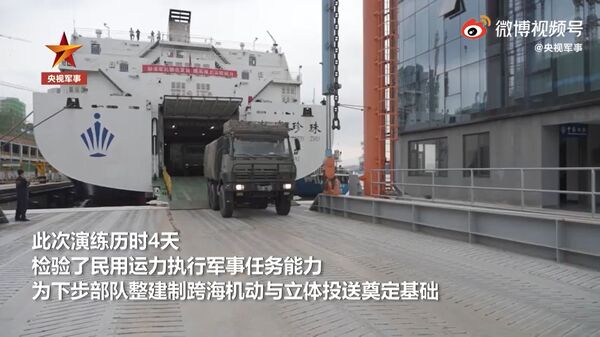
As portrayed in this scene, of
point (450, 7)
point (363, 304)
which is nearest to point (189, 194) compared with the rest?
point (450, 7)

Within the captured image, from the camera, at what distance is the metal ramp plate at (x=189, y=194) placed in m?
16.3

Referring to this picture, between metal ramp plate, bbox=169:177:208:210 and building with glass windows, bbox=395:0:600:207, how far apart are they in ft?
26.6

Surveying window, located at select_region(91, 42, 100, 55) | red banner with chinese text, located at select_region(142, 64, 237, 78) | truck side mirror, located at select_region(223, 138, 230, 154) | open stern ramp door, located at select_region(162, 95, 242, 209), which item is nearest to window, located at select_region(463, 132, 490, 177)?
open stern ramp door, located at select_region(162, 95, 242, 209)

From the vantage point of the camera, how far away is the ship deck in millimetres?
4277

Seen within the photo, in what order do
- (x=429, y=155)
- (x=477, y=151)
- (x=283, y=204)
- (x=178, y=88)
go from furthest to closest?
(x=429, y=155)
(x=178, y=88)
(x=477, y=151)
(x=283, y=204)

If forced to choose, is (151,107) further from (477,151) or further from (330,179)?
(477,151)

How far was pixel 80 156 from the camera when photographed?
16438 mm

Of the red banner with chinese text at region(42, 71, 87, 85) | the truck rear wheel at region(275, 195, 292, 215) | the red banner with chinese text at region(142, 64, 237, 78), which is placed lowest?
the truck rear wheel at region(275, 195, 292, 215)

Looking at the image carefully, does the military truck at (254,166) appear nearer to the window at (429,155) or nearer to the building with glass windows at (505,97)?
the building with glass windows at (505,97)

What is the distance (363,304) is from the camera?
5035 millimetres

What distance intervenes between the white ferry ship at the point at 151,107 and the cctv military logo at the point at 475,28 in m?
6.42

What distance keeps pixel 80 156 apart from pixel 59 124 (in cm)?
131

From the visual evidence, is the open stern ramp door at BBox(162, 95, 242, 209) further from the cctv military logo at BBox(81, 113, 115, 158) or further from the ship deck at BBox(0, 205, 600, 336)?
the ship deck at BBox(0, 205, 600, 336)

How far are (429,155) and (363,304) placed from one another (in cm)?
1662
